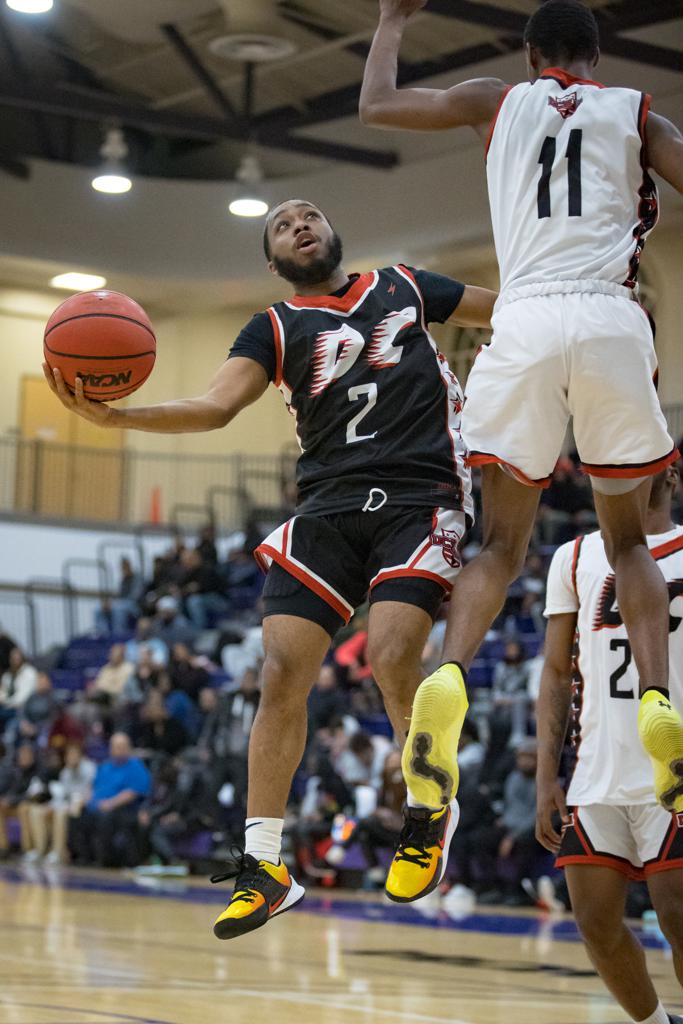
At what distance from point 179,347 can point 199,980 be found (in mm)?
20606

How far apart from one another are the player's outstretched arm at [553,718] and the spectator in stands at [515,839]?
6.83 metres

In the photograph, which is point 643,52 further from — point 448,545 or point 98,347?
point 98,347

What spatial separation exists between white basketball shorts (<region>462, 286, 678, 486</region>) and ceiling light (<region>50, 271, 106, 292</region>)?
21.4 metres

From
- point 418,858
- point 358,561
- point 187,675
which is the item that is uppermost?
point 358,561

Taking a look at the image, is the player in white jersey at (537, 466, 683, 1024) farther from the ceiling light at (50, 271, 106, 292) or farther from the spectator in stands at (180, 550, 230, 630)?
the ceiling light at (50, 271, 106, 292)

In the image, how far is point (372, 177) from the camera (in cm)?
2197

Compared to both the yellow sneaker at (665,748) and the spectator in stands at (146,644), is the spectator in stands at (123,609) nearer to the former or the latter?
the spectator in stands at (146,644)

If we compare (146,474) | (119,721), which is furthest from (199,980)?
(146,474)

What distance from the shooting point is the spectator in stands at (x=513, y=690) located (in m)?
13.2

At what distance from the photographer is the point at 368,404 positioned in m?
5.13

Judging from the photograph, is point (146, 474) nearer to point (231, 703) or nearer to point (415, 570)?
point (231, 703)

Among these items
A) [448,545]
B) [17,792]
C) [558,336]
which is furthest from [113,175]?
[558,336]

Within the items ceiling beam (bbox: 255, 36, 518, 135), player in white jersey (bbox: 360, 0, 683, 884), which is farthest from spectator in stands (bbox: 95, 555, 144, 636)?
player in white jersey (bbox: 360, 0, 683, 884)

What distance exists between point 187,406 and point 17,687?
15979 mm
